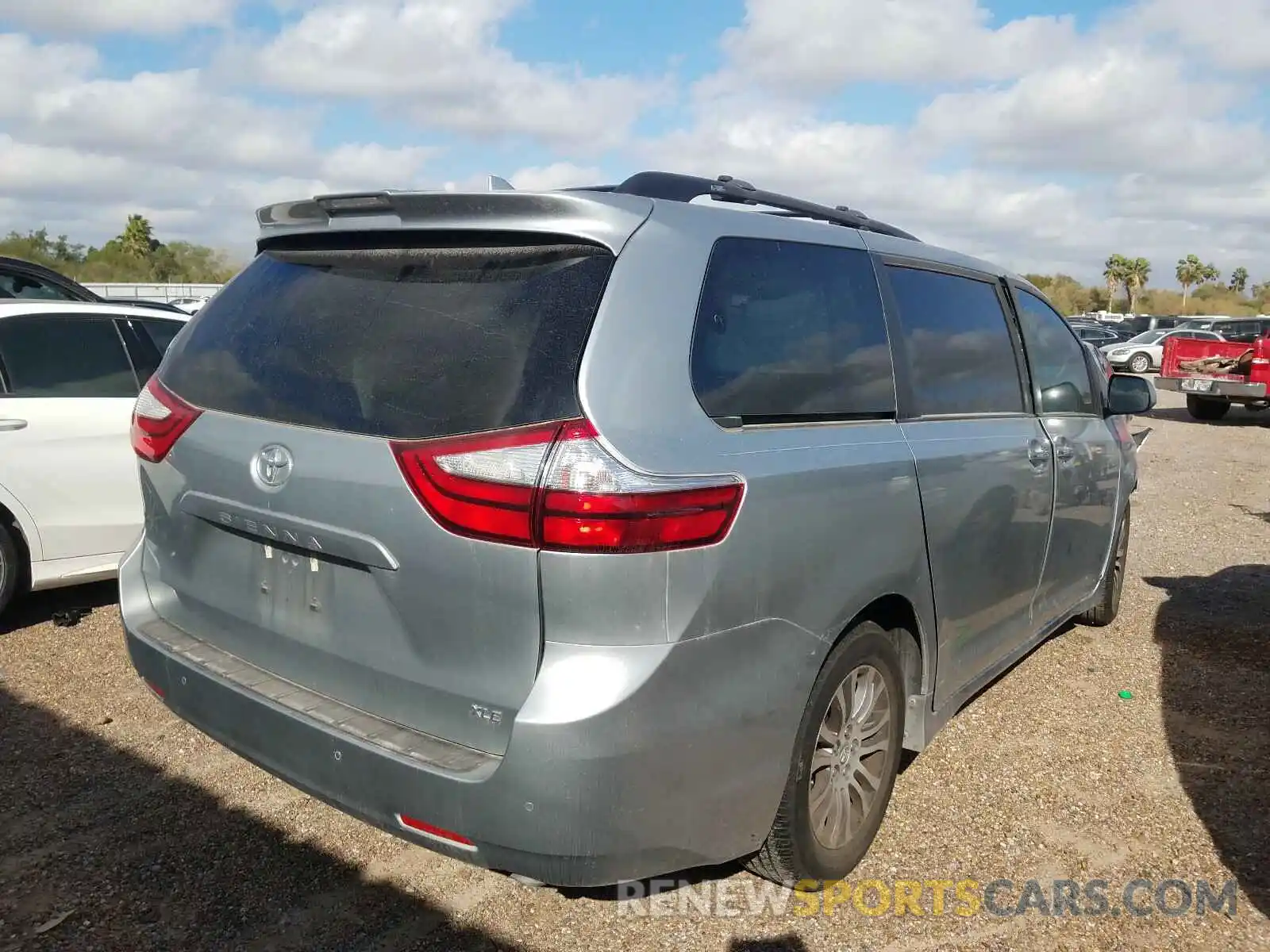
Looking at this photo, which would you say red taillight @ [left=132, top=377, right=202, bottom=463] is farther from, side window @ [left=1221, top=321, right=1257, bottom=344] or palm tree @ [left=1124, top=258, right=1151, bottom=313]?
palm tree @ [left=1124, top=258, right=1151, bottom=313]

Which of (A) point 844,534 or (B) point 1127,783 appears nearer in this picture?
Answer: (A) point 844,534

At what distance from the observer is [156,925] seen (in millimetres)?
2693

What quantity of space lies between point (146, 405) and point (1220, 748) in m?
4.16

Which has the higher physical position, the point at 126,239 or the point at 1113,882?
the point at 126,239

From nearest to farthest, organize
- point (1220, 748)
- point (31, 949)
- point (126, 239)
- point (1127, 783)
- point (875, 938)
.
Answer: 1. point (31, 949)
2. point (875, 938)
3. point (1127, 783)
4. point (1220, 748)
5. point (126, 239)

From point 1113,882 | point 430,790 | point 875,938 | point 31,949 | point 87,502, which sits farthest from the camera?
point 87,502

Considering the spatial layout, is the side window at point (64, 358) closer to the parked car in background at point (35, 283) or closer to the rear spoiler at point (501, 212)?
the rear spoiler at point (501, 212)

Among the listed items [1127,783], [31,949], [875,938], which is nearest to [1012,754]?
[1127,783]

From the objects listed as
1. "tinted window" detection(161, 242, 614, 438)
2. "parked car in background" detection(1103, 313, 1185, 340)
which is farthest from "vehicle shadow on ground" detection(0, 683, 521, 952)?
"parked car in background" detection(1103, 313, 1185, 340)

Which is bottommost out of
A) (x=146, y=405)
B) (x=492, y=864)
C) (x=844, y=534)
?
(x=492, y=864)

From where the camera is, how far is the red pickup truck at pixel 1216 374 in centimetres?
1677

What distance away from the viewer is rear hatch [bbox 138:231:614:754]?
2178 mm

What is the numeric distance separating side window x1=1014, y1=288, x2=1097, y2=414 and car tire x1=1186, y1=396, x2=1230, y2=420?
51.7 feet

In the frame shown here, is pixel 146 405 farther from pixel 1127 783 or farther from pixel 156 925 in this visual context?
pixel 1127 783
